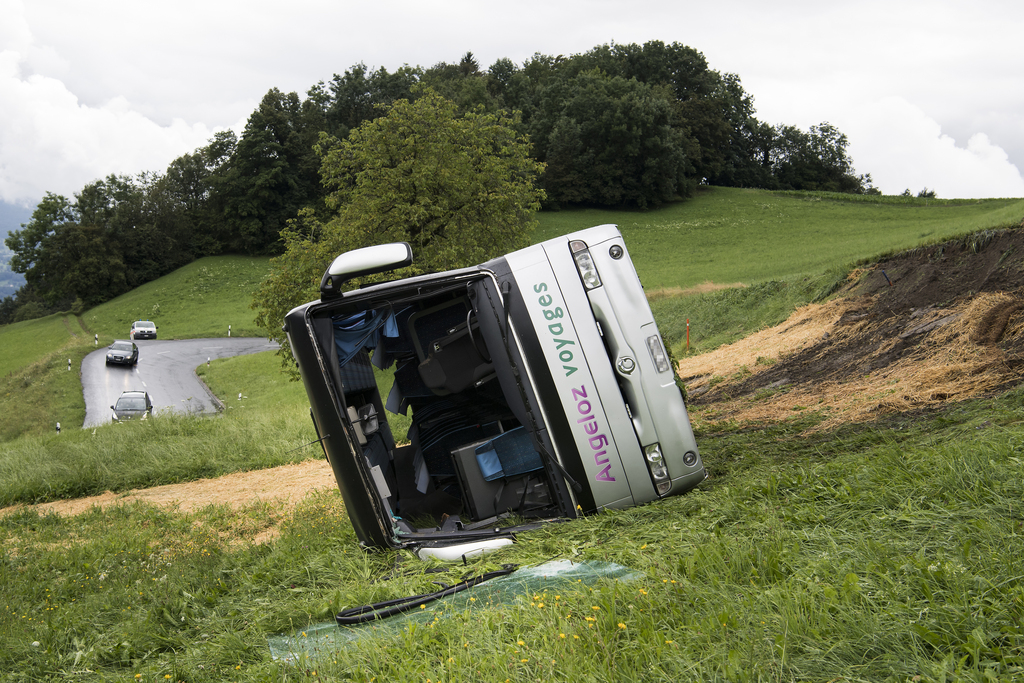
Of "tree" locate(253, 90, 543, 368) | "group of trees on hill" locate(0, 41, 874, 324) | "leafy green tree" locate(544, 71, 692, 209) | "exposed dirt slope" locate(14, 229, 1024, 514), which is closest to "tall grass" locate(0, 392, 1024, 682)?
"exposed dirt slope" locate(14, 229, 1024, 514)

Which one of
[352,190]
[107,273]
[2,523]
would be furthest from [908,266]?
Answer: [107,273]

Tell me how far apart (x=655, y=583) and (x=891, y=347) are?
8108 millimetres

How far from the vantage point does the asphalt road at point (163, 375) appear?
27.7m

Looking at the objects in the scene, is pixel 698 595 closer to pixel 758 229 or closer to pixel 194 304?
pixel 758 229

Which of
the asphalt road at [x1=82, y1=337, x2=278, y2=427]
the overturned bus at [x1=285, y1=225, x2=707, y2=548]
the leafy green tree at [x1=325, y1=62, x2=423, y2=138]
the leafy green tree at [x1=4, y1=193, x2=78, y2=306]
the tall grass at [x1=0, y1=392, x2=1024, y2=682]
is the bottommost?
the tall grass at [x1=0, y1=392, x2=1024, y2=682]

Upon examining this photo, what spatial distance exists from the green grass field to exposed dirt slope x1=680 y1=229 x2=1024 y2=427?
113 centimetres

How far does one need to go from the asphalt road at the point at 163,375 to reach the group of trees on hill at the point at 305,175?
688 inches

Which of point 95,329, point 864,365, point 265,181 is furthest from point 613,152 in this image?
point 864,365

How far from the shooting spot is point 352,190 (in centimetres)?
2400

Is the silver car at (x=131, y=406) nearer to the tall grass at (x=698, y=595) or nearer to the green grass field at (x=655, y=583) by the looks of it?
the green grass field at (x=655, y=583)

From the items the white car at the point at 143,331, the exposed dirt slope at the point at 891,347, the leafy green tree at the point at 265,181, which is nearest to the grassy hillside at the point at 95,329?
the white car at the point at 143,331

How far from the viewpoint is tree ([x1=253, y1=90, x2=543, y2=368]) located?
21.8m

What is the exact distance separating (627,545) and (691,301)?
20275 millimetres

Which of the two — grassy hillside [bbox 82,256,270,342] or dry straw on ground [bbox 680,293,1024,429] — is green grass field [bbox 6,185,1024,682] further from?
grassy hillside [bbox 82,256,270,342]
